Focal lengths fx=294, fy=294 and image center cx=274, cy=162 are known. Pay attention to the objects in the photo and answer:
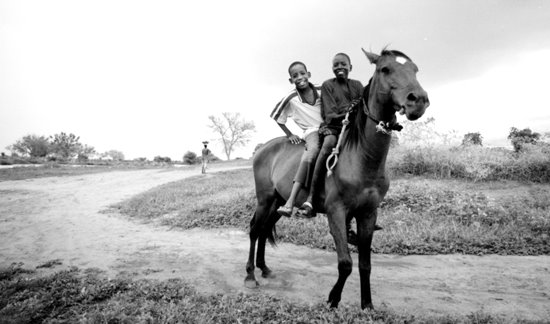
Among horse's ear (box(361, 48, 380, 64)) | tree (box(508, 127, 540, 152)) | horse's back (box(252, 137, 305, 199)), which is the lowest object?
horse's back (box(252, 137, 305, 199))

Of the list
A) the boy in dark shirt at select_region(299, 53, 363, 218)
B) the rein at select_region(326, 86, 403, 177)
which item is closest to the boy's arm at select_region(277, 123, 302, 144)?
the boy in dark shirt at select_region(299, 53, 363, 218)

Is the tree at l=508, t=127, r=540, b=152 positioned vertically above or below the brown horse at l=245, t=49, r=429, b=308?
above

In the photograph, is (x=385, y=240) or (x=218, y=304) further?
(x=385, y=240)

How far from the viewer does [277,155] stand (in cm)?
529

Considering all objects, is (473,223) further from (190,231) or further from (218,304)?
(190,231)

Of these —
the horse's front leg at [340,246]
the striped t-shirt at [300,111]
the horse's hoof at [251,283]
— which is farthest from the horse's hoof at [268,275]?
the striped t-shirt at [300,111]

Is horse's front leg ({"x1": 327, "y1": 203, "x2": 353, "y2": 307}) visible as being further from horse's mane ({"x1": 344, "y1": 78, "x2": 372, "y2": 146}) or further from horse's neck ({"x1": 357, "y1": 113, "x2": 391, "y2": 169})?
horse's mane ({"x1": 344, "y1": 78, "x2": 372, "y2": 146})

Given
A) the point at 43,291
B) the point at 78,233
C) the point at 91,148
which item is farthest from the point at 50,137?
the point at 43,291

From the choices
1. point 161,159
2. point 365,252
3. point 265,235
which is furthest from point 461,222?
point 161,159

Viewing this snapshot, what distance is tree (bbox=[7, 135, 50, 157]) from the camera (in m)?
64.9

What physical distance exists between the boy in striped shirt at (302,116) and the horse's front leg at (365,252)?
980 millimetres

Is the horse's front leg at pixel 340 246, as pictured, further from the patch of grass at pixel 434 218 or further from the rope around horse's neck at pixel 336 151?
the patch of grass at pixel 434 218

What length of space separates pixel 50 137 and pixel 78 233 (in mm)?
82361

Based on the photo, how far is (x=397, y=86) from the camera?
9.97ft
